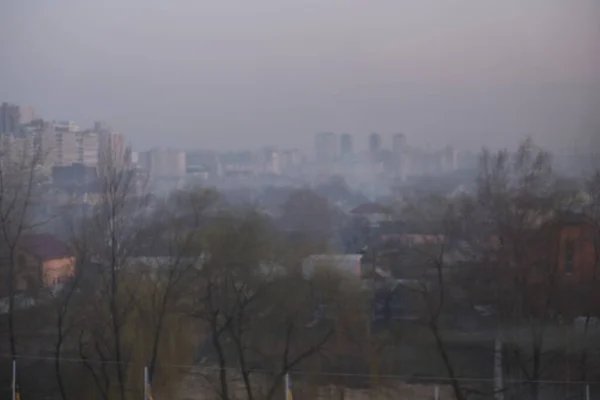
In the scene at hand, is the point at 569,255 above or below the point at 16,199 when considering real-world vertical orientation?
below

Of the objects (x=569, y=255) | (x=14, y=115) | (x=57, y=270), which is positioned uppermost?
(x=14, y=115)

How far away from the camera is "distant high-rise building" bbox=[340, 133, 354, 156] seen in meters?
4.12

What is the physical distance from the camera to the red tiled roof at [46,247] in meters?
4.39

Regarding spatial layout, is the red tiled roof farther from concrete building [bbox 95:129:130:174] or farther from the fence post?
the fence post

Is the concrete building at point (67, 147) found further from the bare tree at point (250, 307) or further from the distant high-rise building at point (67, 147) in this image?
the bare tree at point (250, 307)

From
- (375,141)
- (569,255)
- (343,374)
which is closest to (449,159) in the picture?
(375,141)

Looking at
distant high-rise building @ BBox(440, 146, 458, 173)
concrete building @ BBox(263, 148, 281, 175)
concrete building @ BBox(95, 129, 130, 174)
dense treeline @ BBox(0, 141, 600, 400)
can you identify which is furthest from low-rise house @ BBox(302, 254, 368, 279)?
concrete building @ BBox(95, 129, 130, 174)

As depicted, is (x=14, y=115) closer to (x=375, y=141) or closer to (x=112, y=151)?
(x=112, y=151)

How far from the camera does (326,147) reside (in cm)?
417

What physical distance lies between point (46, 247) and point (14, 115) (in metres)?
0.68

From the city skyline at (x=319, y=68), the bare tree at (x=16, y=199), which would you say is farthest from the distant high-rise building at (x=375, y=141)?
the bare tree at (x=16, y=199)

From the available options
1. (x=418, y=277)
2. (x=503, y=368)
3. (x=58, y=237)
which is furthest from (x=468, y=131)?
(x=58, y=237)

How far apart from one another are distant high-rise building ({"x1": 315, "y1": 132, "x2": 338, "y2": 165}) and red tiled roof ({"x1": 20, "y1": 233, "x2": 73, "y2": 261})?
1356 millimetres

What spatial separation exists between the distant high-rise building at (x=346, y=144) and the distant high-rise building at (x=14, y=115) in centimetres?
157
